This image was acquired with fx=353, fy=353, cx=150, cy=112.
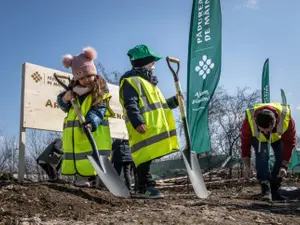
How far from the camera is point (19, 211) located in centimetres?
251

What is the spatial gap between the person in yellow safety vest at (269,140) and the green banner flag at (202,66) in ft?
5.29

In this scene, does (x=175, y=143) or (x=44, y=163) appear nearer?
(x=175, y=143)

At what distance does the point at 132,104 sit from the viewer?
365 cm

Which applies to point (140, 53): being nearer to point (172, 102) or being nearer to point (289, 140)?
point (172, 102)

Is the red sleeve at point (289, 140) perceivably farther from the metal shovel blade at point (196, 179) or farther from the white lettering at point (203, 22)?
the white lettering at point (203, 22)

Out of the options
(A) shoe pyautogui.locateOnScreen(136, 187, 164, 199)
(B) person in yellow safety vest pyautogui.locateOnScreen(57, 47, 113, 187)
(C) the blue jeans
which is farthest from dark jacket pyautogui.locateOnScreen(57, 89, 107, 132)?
(C) the blue jeans

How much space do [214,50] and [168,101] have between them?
2.37 m

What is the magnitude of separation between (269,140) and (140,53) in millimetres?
1834

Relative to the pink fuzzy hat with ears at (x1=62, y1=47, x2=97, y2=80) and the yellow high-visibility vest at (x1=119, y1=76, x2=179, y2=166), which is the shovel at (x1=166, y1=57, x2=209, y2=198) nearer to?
the yellow high-visibility vest at (x1=119, y1=76, x2=179, y2=166)

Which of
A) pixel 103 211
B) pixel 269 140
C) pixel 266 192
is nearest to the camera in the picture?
pixel 103 211

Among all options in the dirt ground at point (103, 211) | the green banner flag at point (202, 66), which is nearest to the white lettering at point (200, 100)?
the green banner flag at point (202, 66)

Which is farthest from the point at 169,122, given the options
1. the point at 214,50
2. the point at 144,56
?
the point at 214,50

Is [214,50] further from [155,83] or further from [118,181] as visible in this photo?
[118,181]

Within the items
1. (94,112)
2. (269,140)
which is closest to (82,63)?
(94,112)
